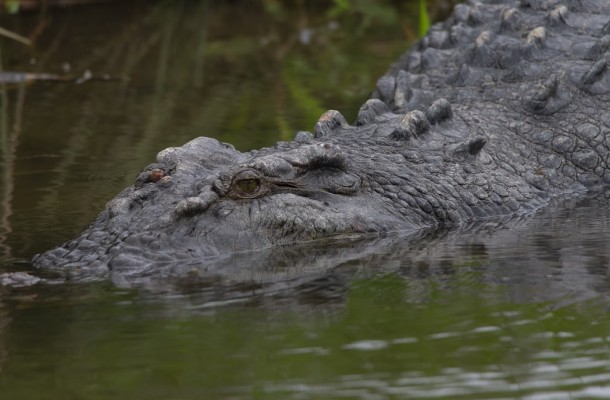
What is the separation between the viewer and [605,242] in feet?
18.5

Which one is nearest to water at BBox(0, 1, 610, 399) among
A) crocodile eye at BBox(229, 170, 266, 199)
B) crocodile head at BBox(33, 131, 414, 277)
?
crocodile head at BBox(33, 131, 414, 277)

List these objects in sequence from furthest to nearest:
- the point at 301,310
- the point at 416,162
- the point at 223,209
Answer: the point at 416,162 → the point at 223,209 → the point at 301,310

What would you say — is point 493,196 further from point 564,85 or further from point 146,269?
point 146,269

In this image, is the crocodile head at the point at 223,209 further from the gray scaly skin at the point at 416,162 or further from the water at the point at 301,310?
the water at the point at 301,310

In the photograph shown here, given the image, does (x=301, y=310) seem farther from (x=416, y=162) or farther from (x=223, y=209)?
(x=416, y=162)

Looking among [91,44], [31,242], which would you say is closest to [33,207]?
[31,242]

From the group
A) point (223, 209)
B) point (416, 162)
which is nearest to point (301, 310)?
point (223, 209)

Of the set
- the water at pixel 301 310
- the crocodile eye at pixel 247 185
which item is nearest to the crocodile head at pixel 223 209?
the crocodile eye at pixel 247 185

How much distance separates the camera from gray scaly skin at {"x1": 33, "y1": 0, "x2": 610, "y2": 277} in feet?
18.0

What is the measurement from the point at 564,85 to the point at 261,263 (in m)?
2.70

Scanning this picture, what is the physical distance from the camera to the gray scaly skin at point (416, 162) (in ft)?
18.0

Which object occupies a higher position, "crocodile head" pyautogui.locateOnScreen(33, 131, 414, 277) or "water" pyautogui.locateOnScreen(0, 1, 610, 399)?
"crocodile head" pyautogui.locateOnScreen(33, 131, 414, 277)

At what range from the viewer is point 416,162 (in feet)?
20.6

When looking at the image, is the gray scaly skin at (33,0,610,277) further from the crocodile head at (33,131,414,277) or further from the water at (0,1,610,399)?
the water at (0,1,610,399)
